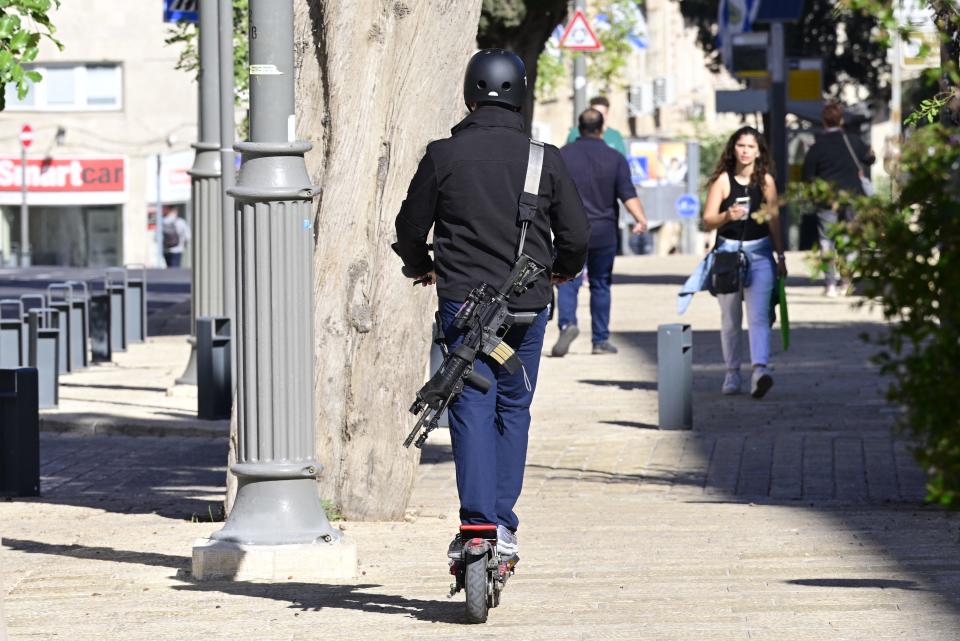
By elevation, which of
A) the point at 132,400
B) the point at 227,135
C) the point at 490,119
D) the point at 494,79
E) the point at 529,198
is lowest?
the point at 132,400

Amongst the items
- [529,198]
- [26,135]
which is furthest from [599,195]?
[26,135]

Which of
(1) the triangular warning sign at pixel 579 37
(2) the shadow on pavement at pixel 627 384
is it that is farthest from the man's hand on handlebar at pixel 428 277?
(1) the triangular warning sign at pixel 579 37

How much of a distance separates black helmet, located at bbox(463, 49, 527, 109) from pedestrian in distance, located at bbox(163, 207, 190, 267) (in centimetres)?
4361

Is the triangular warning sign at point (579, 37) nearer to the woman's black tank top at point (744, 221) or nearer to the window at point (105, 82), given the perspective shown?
the woman's black tank top at point (744, 221)

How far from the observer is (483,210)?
20.9 ft

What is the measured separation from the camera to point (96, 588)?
283 inches

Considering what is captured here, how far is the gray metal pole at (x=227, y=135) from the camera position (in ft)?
45.9

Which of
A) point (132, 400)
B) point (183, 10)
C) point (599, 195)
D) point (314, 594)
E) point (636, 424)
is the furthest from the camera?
point (183, 10)

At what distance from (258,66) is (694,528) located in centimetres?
270

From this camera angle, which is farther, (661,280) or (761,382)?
(661,280)

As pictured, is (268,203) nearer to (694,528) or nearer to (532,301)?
(532,301)

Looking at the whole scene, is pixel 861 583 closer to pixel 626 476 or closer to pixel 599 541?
pixel 599 541

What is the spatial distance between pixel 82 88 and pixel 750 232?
141 ft

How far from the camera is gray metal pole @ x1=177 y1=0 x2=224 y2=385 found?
14.6 m
